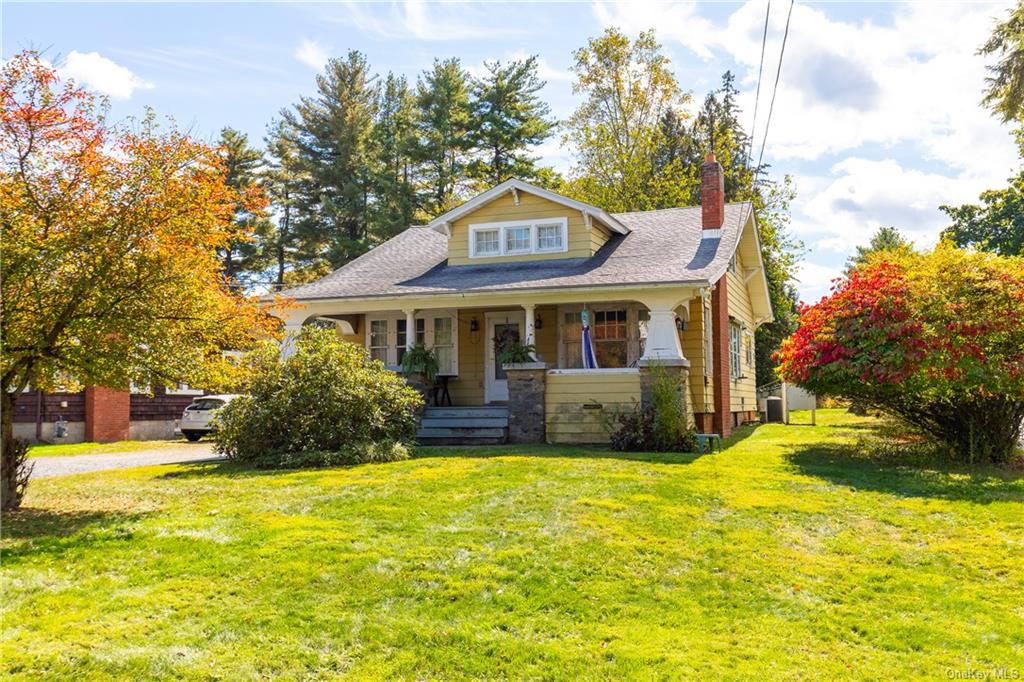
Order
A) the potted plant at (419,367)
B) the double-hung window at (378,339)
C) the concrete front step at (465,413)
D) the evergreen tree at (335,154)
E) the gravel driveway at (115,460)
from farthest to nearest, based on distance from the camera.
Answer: the evergreen tree at (335,154) < the double-hung window at (378,339) < the potted plant at (419,367) < the concrete front step at (465,413) < the gravel driveway at (115,460)

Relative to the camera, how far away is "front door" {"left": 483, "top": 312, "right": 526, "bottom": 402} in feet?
57.9

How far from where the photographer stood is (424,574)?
224 inches

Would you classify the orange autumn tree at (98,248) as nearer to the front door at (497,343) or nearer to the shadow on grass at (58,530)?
the shadow on grass at (58,530)

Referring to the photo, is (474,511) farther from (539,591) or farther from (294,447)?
(294,447)

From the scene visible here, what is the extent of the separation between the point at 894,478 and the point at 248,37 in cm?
1057

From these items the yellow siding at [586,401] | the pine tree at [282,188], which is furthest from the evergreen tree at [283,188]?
the yellow siding at [586,401]

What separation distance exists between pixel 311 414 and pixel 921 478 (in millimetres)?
8845

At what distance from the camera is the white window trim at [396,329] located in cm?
1808

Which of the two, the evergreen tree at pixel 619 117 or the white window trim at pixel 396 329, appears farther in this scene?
the evergreen tree at pixel 619 117

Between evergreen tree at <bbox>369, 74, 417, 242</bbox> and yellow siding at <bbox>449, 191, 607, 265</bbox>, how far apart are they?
18.3 metres

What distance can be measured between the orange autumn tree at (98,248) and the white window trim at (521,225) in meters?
9.56

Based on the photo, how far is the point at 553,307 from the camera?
56.1 ft

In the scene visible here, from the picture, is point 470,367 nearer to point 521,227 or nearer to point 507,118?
point 521,227

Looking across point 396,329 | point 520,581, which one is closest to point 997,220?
point 396,329
